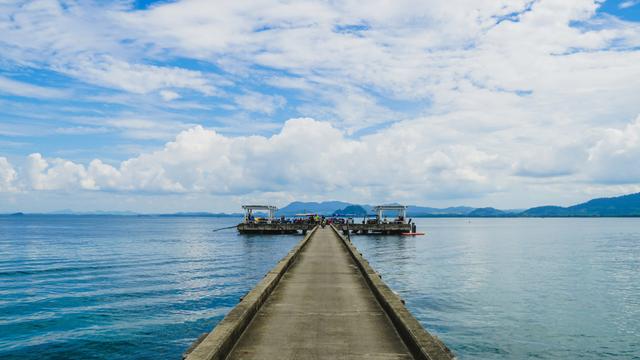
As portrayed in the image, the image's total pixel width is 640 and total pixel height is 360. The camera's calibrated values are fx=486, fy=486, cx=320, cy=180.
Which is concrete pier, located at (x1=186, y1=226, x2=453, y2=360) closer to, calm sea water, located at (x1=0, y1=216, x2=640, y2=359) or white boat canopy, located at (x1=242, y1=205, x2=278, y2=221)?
calm sea water, located at (x1=0, y1=216, x2=640, y2=359)

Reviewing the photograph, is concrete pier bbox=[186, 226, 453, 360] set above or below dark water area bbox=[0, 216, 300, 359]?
above

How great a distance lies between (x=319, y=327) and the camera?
1034cm

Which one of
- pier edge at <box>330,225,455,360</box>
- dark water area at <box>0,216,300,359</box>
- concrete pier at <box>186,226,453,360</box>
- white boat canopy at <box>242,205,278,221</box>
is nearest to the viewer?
pier edge at <box>330,225,455,360</box>

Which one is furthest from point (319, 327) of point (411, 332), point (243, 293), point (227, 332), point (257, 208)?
point (257, 208)

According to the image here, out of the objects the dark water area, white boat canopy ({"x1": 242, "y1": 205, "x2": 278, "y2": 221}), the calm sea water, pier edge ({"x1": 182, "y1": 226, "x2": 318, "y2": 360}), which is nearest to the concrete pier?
pier edge ({"x1": 182, "y1": 226, "x2": 318, "y2": 360})

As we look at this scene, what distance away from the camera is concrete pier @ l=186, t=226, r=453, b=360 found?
8.43m

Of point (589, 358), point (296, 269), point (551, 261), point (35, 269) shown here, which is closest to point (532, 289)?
point (589, 358)

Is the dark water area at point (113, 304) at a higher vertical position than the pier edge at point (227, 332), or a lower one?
lower

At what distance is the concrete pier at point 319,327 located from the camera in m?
8.43

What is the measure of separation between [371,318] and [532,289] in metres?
19.9

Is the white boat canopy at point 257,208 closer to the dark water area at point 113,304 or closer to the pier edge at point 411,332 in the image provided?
the dark water area at point 113,304

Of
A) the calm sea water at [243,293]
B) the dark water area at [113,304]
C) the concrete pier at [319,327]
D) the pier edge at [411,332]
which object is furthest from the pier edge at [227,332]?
the calm sea water at [243,293]

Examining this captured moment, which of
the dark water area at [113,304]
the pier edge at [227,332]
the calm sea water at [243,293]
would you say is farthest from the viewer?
the calm sea water at [243,293]

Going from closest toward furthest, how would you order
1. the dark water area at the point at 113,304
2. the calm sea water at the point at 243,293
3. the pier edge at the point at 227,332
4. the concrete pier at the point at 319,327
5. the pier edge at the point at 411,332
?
the pier edge at the point at 227,332 → the pier edge at the point at 411,332 → the concrete pier at the point at 319,327 → the dark water area at the point at 113,304 → the calm sea water at the point at 243,293
